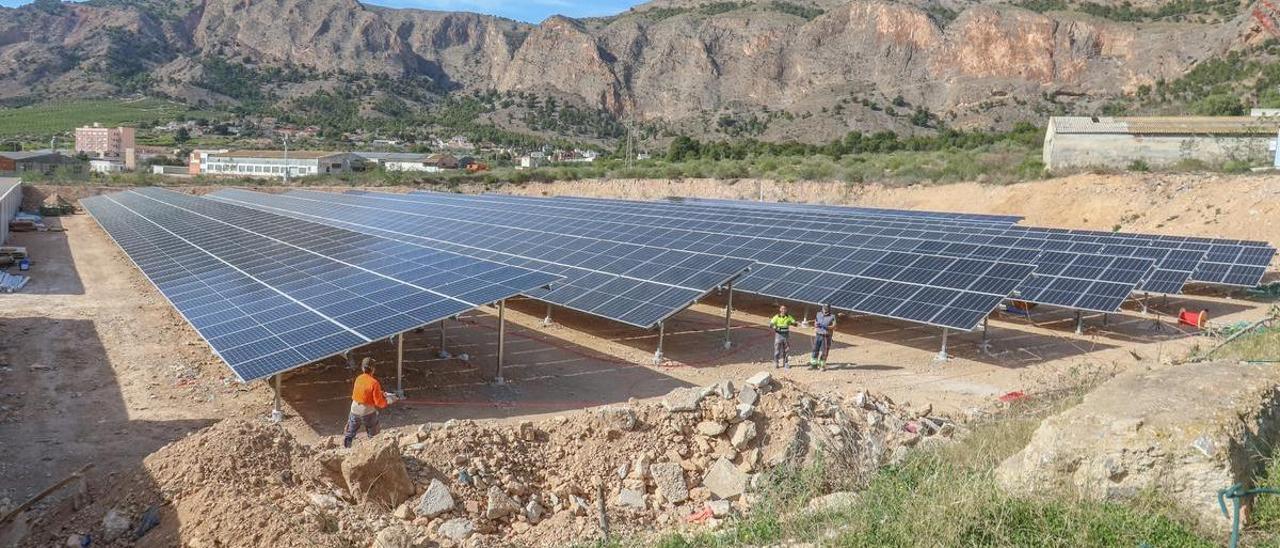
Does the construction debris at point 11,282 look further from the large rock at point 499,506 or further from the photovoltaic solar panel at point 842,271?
the large rock at point 499,506

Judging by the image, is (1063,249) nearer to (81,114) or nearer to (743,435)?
(743,435)

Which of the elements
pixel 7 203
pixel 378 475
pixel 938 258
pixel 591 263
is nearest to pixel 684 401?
pixel 378 475

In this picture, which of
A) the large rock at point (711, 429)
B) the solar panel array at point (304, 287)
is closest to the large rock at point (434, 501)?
the large rock at point (711, 429)

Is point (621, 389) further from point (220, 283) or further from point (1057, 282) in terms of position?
point (1057, 282)

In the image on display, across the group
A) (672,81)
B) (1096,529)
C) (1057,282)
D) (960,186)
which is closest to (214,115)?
(672,81)

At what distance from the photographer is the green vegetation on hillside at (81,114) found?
113 m

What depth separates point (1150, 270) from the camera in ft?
77.1

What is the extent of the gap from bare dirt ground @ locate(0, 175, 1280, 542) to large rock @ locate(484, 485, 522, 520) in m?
4.65

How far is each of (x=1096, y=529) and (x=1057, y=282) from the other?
1685 centimetres

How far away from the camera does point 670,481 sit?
9500 millimetres

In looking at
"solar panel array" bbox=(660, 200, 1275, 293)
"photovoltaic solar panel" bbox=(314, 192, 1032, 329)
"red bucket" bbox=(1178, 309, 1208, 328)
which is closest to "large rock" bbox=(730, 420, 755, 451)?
"photovoltaic solar panel" bbox=(314, 192, 1032, 329)

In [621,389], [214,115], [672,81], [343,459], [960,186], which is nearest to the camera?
[343,459]

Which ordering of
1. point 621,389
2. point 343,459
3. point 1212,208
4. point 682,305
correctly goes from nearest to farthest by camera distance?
point 343,459
point 621,389
point 682,305
point 1212,208

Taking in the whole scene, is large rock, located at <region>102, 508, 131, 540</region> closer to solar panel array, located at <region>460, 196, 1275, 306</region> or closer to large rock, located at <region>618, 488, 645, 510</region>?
large rock, located at <region>618, 488, 645, 510</region>
